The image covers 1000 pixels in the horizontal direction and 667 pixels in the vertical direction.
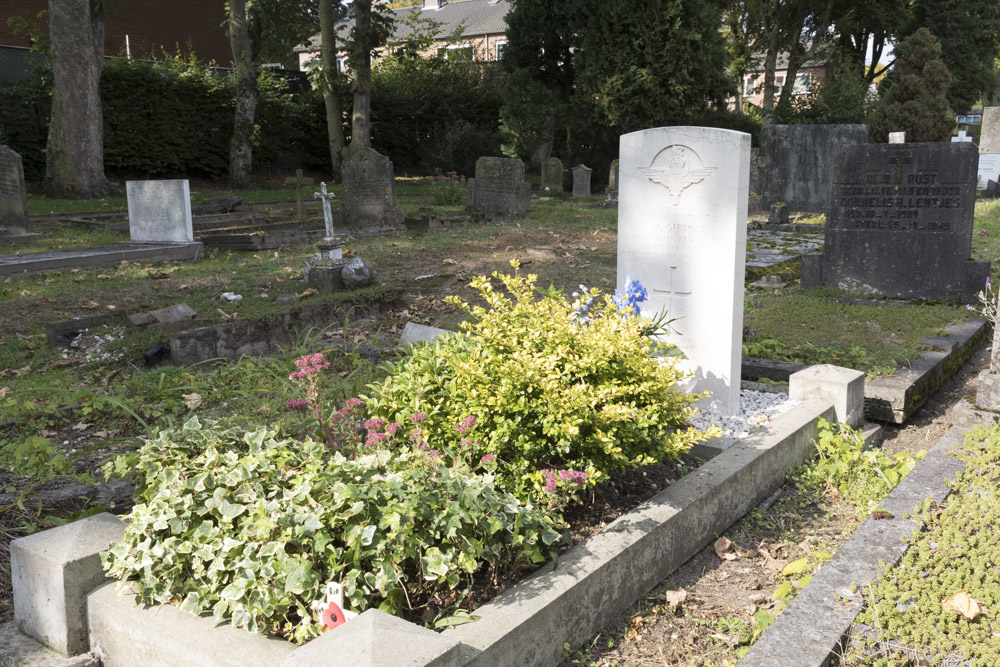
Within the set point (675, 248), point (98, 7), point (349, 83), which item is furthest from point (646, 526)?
point (349, 83)

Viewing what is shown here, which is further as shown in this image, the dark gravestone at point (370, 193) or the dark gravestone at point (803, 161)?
the dark gravestone at point (803, 161)

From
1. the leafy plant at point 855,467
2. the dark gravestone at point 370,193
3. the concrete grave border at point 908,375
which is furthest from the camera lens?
the dark gravestone at point 370,193

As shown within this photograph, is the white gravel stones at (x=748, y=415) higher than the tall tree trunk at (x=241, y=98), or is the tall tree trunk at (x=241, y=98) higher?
the tall tree trunk at (x=241, y=98)

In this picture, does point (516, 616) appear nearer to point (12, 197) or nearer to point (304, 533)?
point (304, 533)

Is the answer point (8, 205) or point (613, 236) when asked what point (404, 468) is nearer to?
point (613, 236)

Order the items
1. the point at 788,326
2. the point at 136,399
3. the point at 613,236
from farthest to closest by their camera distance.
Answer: the point at 613,236 → the point at 788,326 → the point at 136,399

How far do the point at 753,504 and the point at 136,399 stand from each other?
3.78 metres

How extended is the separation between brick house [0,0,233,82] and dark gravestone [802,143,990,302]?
81.0ft

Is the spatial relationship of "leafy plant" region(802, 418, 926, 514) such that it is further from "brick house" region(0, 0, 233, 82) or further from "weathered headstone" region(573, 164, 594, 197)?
"brick house" region(0, 0, 233, 82)

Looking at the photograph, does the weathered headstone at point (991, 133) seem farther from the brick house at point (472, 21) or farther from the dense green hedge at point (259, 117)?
the brick house at point (472, 21)

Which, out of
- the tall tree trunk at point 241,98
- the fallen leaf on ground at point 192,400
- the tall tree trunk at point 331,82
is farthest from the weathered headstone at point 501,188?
the fallen leaf on ground at point 192,400

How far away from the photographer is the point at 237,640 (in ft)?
8.13

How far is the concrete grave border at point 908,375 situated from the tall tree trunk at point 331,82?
16655 mm

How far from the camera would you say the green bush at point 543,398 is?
133 inches
